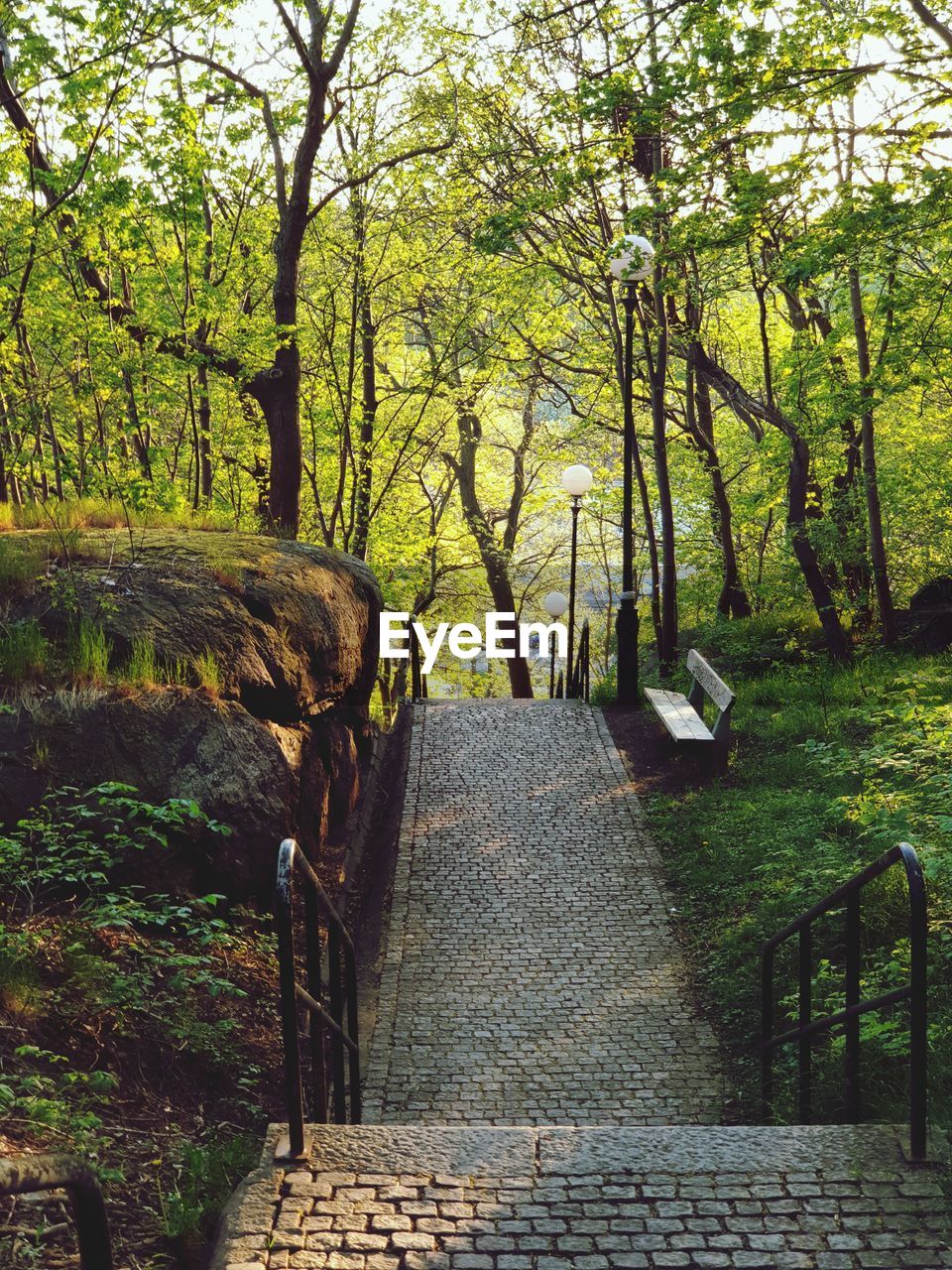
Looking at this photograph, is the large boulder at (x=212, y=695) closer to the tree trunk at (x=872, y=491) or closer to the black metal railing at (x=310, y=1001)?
the black metal railing at (x=310, y=1001)

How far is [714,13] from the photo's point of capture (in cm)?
817

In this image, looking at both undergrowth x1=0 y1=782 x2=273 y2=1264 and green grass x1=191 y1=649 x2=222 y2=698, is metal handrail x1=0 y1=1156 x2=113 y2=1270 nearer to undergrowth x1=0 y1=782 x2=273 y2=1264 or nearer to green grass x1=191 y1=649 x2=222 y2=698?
undergrowth x1=0 y1=782 x2=273 y2=1264

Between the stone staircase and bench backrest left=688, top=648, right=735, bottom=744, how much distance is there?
3.56 ft

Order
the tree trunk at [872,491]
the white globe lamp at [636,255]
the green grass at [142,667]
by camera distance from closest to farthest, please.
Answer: the green grass at [142,667], the white globe lamp at [636,255], the tree trunk at [872,491]

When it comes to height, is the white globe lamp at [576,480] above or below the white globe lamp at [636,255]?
below

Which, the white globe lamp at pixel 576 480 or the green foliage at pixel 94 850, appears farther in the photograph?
the white globe lamp at pixel 576 480

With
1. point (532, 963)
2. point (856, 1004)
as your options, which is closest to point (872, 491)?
point (532, 963)

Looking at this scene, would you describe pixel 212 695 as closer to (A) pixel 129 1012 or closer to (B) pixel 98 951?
(B) pixel 98 951

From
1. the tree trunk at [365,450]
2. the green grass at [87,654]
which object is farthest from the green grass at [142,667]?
the tree trunk at [365,450]

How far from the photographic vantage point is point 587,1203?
3186 mm

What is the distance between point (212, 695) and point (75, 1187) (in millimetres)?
5136

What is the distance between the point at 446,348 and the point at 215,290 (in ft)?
20.4

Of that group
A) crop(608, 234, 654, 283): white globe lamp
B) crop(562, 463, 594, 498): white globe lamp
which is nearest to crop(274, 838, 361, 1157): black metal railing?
crop(608, 234, 654, 283): white globe lamp

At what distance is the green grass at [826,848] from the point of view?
4.84 m
